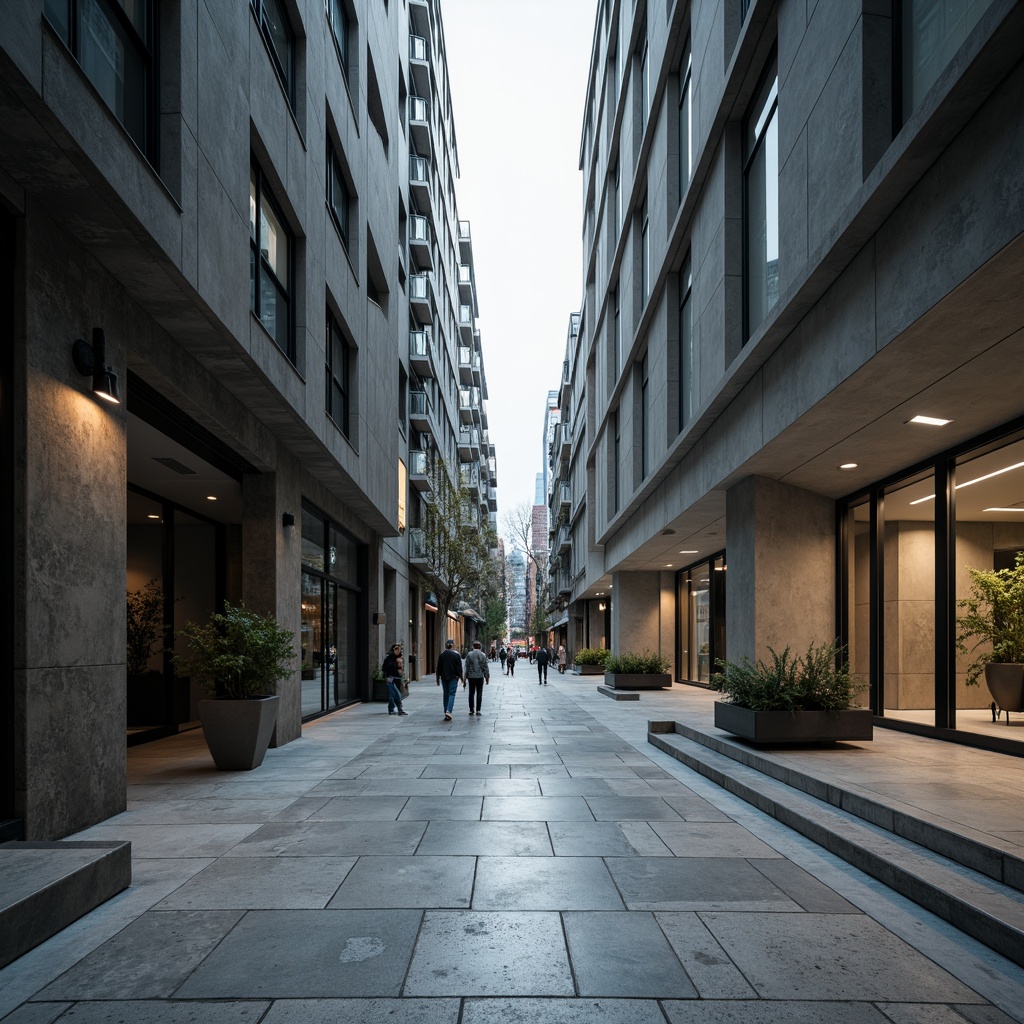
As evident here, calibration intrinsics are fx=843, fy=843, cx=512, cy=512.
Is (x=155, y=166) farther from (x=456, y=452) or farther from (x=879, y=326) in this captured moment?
(x=456, y=452)

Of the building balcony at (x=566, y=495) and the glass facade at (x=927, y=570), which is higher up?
the building balcony at (x=566, y=495)

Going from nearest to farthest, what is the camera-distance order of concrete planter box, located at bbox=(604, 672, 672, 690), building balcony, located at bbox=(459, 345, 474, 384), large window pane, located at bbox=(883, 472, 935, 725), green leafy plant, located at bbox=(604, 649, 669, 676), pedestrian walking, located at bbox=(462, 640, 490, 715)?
large window pane, located at bbox=(883, 472, 935, 725) → pedestrian walking, located at bbox=(462, 640, 490, 715) → concrete planter box, located at bbox=(604, 672, 672, 690) → green leafy plant, located at bbox=(604, 649, 669, 676) → building balcony, located at bbox=(459, 345, 474, 384)

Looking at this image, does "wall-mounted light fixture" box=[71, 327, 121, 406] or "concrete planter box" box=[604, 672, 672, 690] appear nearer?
"wall-mounted light fixture" box=[71, 327, 121, 406]

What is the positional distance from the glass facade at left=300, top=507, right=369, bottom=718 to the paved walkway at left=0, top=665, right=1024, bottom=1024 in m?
7.54

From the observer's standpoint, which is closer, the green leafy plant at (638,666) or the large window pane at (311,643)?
the large window pane at (311,643)

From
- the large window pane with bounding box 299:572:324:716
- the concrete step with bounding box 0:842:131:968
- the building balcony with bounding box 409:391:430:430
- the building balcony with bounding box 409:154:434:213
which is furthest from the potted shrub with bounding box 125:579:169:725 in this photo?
the building balcony with bounding box 409:154:434:213

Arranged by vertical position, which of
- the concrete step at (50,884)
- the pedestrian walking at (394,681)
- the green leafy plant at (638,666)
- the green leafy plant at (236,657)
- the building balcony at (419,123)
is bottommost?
the green leafy plant at (638,666)

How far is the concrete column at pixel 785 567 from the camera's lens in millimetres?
14320

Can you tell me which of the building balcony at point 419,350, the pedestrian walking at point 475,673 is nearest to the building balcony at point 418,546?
the building balcony at point 419,350

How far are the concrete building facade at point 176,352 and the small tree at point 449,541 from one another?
10977 millimetres

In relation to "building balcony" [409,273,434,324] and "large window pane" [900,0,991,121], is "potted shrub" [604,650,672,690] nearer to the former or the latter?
"building balcony" [409,273,434,324]

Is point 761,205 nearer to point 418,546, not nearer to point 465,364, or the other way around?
point 418,546

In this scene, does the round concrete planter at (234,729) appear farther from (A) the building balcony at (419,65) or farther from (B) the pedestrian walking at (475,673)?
(A) the building balcony at (419,65)

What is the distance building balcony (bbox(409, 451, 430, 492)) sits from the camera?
32312mm
